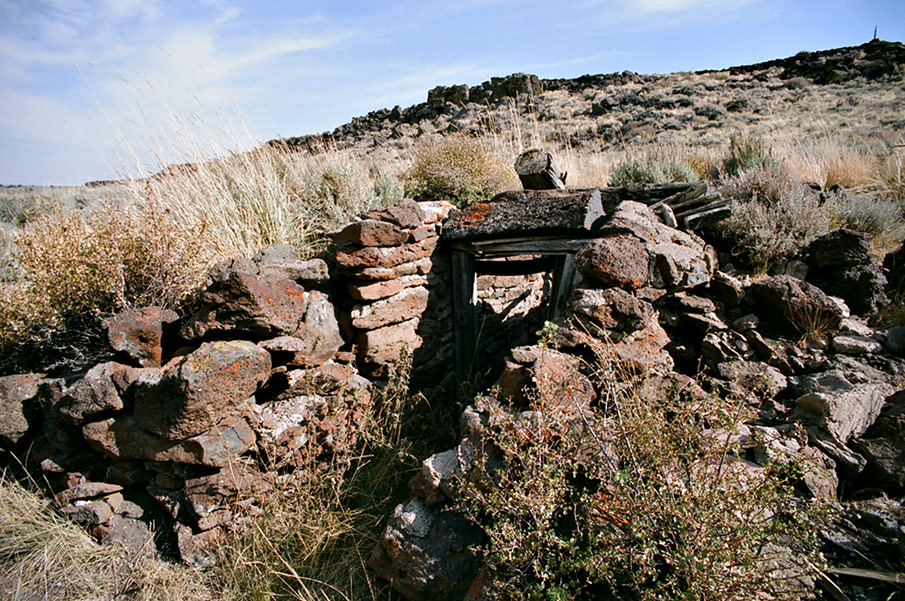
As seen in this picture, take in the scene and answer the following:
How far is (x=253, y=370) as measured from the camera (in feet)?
10.8

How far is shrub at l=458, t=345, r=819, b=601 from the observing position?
6.57 feet

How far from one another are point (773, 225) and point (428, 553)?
4.47 metres

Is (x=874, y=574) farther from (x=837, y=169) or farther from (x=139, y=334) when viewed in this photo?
(x=837, y=169)

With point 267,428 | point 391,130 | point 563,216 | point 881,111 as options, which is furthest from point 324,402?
point 391,130

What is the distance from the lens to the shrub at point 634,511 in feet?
6.57

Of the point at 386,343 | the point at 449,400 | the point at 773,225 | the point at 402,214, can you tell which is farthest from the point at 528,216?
the point at 773,225

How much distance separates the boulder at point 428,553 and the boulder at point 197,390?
137 centimetres

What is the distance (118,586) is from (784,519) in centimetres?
408

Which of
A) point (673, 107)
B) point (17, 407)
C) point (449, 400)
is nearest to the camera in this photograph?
point (17, 407)

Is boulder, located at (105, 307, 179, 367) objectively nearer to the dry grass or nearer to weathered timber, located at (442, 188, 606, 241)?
weathered timber, located at (442, 188, 606, 241)

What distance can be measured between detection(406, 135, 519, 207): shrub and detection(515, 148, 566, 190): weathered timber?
25.8 inches

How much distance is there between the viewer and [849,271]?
4227 mm

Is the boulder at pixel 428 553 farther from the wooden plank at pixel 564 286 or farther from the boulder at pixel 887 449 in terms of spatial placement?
the boulder at pixel 887 449

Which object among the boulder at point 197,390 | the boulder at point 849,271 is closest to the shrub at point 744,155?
the boulder at point 849,271
